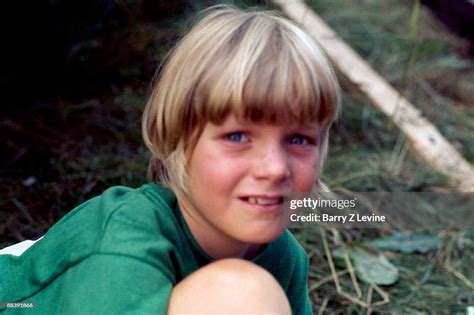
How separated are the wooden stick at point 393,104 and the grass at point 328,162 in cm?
4

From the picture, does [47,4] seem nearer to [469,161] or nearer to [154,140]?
[154,140]

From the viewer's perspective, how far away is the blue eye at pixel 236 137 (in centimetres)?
→ 115

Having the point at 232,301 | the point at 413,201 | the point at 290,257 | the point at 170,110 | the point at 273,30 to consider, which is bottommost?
the point at 413,201

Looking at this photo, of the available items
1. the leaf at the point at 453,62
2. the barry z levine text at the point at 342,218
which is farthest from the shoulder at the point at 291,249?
the leaf at the point at 453,62

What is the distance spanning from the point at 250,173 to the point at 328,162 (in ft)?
4.01

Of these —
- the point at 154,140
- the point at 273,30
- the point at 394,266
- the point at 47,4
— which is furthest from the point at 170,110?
the point at 47,4

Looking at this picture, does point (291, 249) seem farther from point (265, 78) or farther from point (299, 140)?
point (265, 78)

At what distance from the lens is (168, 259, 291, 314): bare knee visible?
1063 millimetres

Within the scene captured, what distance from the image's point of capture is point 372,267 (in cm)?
192

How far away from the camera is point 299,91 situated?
3.76 feet

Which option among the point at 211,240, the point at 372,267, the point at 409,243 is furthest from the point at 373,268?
the point at 211,240

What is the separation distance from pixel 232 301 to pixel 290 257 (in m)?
0.40

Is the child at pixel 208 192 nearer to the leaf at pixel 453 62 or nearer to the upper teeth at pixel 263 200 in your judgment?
the upper teeth at pixel 263 200

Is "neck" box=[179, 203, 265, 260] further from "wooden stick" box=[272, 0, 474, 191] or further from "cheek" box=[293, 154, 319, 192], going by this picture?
"wooden stick" box=[272, 0, 474, 191]
